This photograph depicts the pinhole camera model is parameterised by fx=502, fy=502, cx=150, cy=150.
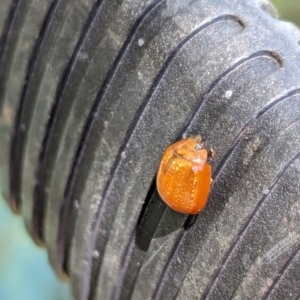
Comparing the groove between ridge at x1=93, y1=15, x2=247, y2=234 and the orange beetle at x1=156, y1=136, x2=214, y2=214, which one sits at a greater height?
the groove between ridge at x1=93, y1=15, x2=247, y2=234

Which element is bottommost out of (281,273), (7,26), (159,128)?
(281,273)

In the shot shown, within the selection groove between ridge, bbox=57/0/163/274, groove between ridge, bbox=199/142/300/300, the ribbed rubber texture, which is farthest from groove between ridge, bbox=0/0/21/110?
groove between ridge, bbox=199/142/300/300

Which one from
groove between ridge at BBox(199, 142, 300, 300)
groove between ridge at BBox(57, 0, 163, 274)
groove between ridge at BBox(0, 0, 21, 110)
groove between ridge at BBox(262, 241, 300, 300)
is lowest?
groove between ridge at BBox(262, 241, 300, 300)

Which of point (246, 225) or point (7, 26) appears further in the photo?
point (7, 26)

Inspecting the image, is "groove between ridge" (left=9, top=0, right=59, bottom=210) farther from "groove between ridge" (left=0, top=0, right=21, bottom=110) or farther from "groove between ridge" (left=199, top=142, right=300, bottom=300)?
"groove between ridge" (left=199, top=142, right=300, bottom=300)

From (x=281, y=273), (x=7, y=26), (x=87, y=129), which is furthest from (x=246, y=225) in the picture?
(x=7, y=26)

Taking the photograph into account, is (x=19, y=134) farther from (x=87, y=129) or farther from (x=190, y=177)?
(x=190, y=177)

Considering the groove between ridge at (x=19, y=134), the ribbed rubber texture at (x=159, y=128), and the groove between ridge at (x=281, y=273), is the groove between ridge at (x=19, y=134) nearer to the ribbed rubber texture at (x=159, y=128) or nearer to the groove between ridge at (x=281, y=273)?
the ribbed rubber texture at (x=159, y=128)

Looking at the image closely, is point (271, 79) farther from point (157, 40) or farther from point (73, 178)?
point (73, 178)
